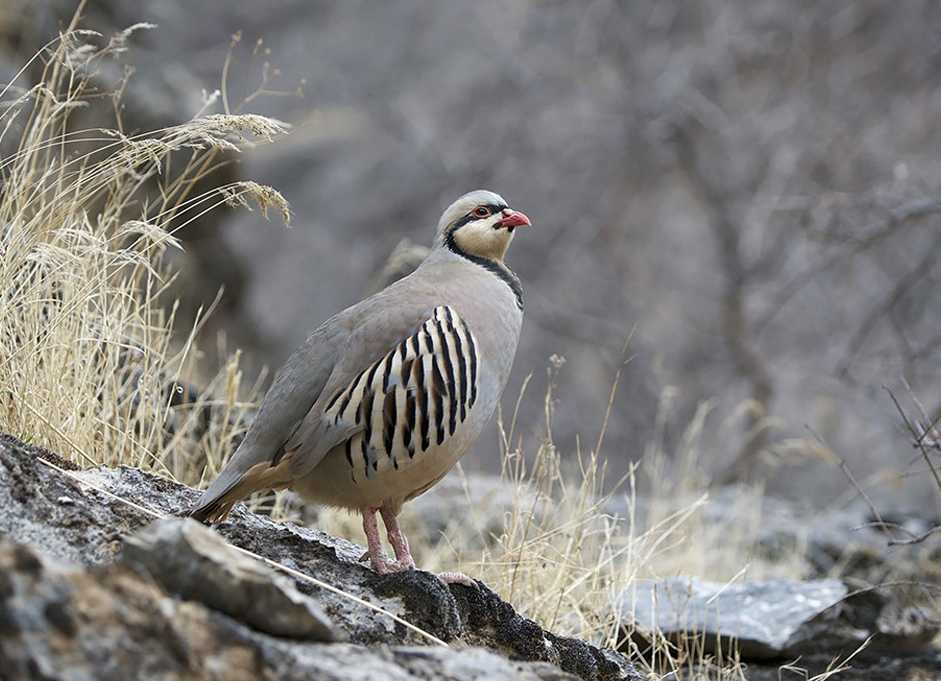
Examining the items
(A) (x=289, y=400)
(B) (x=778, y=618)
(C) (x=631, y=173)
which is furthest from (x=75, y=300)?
(C) (x=631, y=173)

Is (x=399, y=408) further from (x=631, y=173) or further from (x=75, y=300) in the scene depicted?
(x=631, y=173)

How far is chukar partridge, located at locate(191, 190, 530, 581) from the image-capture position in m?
3.88

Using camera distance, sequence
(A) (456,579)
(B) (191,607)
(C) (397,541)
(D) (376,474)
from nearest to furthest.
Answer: (B) (191,607) → (A) (456,579) → (D) (376,474) → (C) (397,541)

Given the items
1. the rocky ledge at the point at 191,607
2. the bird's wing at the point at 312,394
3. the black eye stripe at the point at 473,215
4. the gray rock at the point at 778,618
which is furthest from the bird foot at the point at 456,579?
the black eye stripe at the point at 473,215

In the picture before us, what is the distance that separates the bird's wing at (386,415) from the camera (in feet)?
12.7

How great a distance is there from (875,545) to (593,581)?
338cm

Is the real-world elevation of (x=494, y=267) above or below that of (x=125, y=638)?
above

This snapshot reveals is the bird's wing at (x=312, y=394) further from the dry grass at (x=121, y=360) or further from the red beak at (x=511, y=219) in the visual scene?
the red beak at (x=511, y=219)

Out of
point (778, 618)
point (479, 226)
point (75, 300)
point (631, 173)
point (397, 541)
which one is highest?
point (479, 226)

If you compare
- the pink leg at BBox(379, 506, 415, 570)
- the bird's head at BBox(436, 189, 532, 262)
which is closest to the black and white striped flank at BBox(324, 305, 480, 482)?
the pink leg at BBox(379, 506, 415, 570)

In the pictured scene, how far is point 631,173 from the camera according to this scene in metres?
17.8

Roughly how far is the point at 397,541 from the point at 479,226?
122 cm

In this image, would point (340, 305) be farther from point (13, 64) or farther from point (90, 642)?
point (90, 642)

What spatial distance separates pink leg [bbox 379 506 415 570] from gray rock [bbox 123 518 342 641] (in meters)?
1.64
